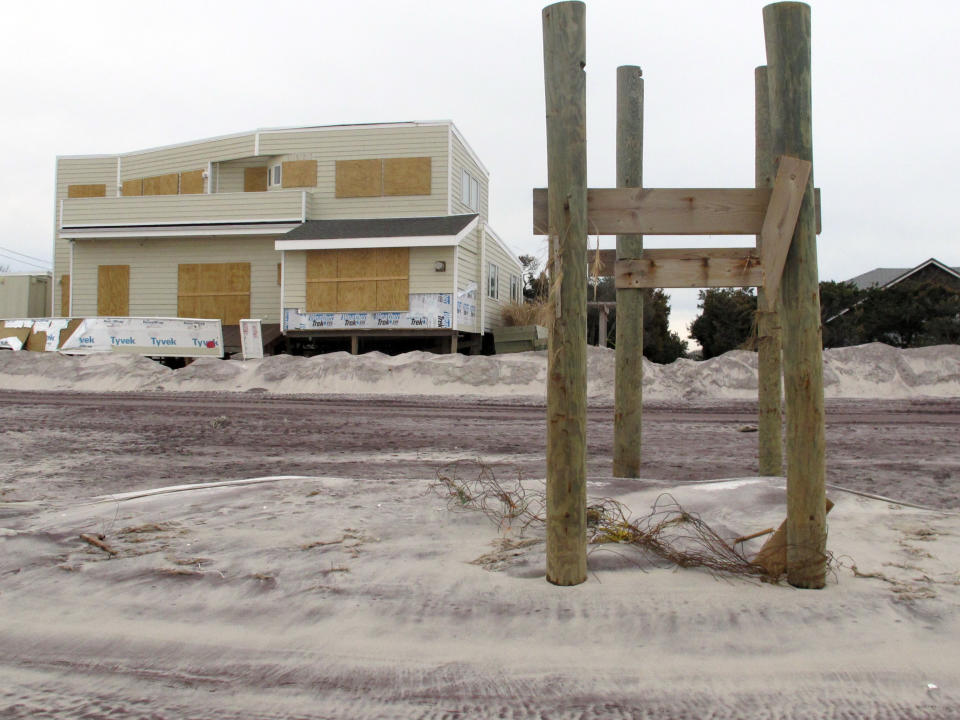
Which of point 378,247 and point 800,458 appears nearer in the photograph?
point 800,458

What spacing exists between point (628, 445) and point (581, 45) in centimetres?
339

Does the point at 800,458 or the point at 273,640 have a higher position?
the point at 800,458

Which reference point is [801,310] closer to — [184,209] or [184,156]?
[184,209]

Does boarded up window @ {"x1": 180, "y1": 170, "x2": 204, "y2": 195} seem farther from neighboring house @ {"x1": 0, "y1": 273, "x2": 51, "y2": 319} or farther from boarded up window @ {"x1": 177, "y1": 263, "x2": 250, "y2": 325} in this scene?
neighboring house @ {"x1": 0, "y1": 273, "x2": 51, "y2": 319}

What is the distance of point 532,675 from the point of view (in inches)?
109

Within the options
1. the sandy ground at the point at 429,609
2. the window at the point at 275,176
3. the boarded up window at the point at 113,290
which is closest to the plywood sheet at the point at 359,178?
the window at the point at 275,176

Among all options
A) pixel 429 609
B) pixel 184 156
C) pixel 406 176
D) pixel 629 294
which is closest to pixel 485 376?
pixel 406 176

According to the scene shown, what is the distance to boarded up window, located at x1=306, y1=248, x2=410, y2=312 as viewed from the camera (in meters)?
23.0

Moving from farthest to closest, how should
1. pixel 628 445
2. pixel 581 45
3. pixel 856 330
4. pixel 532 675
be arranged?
pixel 856 330, pixel 628 445, pixel 581 45, pixel 532 675

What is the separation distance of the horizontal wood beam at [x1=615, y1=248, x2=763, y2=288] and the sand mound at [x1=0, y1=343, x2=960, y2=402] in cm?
1101

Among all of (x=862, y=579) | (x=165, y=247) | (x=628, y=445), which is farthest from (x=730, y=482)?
(x=165, y=247)

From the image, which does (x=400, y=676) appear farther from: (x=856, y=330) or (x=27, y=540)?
(x=856, y=330)

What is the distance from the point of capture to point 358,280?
23.2m

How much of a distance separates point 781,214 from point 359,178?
76.3 ft
